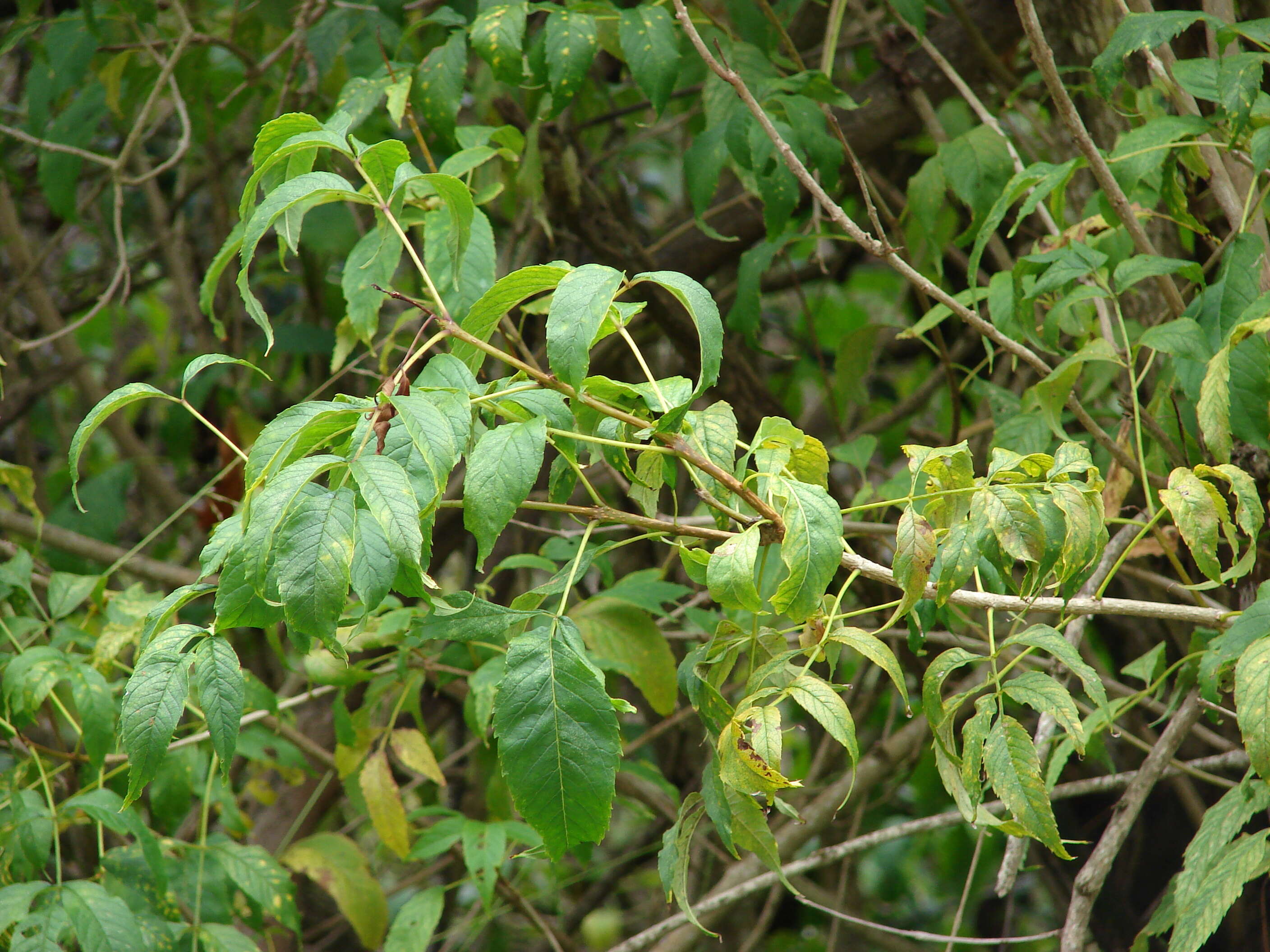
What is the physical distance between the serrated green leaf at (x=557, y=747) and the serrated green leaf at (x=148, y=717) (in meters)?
0.21

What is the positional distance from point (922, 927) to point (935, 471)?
8.67 feet

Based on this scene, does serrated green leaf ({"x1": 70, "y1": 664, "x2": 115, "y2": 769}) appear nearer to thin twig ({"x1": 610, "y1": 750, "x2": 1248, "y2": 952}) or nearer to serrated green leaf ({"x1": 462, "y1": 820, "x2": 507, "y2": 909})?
serrated green leaf ({"x1": 462, "y1": 820, "x2": 507, "y2": 909})

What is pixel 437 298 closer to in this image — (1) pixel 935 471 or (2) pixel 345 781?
(1) pixel 935 471

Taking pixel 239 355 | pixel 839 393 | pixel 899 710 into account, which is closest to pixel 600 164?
pixel 839 393

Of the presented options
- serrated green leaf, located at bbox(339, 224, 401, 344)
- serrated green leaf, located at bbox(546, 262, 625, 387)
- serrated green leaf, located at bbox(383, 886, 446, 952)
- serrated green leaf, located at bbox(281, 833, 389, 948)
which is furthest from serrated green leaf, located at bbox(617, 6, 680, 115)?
serrated green leaf, located at bbox(281, 833, 389, 948)

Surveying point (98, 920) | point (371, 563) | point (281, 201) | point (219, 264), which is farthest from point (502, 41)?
point (98, 920)

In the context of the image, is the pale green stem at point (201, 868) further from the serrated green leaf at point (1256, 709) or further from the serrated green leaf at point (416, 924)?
the serrated green leaf at point (1256, 709)

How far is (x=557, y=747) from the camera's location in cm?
69

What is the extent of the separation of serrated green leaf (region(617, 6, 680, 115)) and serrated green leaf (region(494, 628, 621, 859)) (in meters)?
0.81

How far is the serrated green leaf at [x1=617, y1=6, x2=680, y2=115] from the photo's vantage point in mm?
1265

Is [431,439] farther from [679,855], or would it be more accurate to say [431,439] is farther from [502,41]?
[502,41]

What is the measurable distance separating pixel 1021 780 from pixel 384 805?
94 centimetres

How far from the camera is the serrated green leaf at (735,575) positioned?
688mm

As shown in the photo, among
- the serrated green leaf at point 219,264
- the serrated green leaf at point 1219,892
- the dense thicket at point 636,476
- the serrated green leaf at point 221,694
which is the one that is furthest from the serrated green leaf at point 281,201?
the serrated green leaf at point 1219,892
